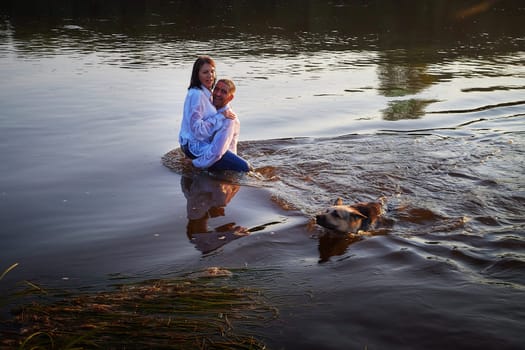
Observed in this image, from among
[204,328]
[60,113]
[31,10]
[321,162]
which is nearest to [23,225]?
[204,328]

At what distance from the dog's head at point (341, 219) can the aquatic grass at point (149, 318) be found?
1651 millimetres

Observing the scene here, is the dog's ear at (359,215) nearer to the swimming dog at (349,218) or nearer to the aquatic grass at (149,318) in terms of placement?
the swimming dog at (349,218)

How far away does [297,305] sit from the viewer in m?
4.96

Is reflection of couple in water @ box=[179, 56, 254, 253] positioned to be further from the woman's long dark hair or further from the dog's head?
the dog's head

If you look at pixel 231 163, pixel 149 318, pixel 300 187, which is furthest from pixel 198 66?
pixel 149 318

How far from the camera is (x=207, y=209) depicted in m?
7.65

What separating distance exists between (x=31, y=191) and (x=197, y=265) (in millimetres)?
3530

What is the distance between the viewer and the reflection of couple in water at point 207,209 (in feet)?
21.6

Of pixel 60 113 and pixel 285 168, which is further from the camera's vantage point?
pixel 60 113

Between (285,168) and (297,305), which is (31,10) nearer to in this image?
(285,168)

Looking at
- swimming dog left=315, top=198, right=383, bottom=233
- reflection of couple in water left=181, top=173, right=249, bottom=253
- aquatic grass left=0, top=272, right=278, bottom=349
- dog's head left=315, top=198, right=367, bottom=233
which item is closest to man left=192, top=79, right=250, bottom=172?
reflection of couple in water left=181, top=173, right=249, bottom=253

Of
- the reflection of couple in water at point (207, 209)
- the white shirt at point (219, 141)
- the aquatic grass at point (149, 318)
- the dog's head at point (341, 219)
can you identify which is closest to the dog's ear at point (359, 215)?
the dog's head at point (341, 219)

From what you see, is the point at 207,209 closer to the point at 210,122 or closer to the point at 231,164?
the point at 231,164

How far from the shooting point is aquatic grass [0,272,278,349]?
4129mm
